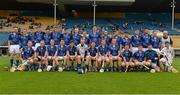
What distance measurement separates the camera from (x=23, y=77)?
13844 millimetres

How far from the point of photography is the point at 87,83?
12.5 metres

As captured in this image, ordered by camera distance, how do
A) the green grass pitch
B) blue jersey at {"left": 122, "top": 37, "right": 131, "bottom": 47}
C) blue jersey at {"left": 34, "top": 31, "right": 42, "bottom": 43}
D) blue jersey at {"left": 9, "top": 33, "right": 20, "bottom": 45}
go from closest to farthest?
the green grass pitch
blue jersey at {"left": 122, "top": 37, "right": 131, "bottom": 47}
blue jersey at {"left": 9, "top": 33, "right": 20, "bottom": 45}
blue jersey at {"left": 34, "top": 31, "right": 42, "bottom": 43}

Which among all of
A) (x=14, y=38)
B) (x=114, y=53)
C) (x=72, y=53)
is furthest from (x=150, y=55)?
(x=14, y=38)

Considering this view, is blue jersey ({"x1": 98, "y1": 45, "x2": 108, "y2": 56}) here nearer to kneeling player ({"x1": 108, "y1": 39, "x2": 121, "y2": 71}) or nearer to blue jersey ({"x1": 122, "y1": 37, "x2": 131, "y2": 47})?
kneeling player ({"x1": 108, "y1": 39, "x2": 121, "y2": 71})

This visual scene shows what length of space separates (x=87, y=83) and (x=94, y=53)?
367 cm

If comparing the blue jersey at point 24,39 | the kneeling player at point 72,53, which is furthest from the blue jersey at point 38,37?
the kneeling player at point 72,53

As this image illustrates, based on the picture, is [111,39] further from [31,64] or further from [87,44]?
[31,64]

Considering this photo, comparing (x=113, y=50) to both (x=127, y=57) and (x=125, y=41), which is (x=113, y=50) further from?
(x=125, y=41)

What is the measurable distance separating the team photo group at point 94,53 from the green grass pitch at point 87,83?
30.0 inches

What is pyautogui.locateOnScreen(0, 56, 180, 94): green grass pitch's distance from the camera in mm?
10961

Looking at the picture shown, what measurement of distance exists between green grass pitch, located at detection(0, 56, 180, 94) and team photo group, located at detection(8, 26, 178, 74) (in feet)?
2.50

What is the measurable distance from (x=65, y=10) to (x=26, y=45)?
73.6ft

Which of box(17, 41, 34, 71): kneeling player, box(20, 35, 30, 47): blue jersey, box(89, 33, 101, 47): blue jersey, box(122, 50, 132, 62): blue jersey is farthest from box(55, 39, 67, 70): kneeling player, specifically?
box(122, 50, 132, 62): blue jersey

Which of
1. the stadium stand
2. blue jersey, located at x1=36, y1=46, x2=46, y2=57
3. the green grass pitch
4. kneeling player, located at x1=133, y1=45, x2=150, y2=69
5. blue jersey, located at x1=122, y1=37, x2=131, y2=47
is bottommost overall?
the green grass pitch
